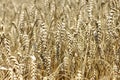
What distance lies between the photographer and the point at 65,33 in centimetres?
223

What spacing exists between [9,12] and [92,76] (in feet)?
8.15

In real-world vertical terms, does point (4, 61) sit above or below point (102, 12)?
below

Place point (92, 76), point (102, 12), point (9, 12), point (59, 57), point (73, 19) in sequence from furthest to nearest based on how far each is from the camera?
point (9, 12)
point (102, 12)
point (73, 19)
point (59, 57)
point (92, 76)

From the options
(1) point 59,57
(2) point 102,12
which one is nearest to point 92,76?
(1) point 59,57

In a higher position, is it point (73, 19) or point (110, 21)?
point (73, 19)

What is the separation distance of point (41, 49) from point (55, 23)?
66cm

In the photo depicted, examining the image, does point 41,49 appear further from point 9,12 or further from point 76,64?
point 9,12

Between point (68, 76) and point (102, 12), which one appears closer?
point (68, 76)

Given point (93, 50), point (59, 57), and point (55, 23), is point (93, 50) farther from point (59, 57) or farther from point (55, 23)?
point (55, 23)

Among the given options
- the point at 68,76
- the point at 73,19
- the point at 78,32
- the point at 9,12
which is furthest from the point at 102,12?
the point at 9,12

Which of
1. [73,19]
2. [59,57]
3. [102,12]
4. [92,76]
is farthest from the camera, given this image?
[102,12]

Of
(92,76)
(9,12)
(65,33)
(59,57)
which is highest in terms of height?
(9,12)

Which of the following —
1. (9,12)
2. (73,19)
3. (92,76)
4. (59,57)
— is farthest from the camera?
(9,12)

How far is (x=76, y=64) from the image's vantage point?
7.00 ft
